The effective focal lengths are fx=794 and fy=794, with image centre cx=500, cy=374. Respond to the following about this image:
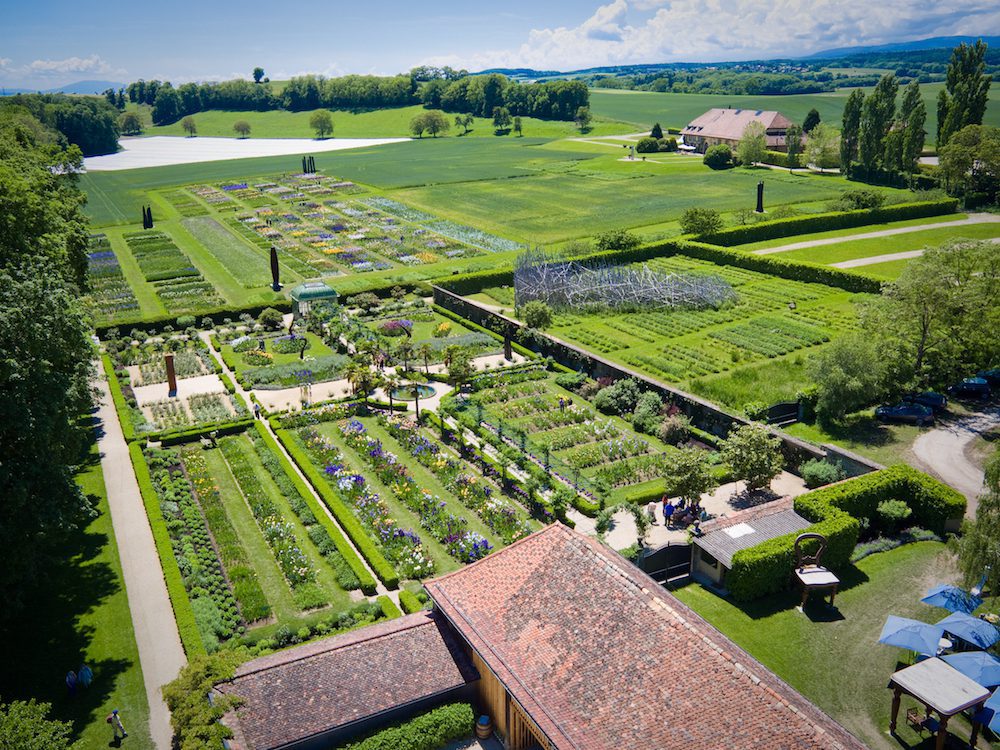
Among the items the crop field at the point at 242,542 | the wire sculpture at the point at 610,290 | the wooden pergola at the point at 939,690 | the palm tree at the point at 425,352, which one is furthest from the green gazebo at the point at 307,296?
the wooden pergola at the point at 939,690

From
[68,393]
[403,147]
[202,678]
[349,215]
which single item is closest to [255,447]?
[68,393]

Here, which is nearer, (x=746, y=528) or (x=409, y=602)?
(x=409, y=602)

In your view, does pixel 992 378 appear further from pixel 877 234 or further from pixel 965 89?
pixel 965 89

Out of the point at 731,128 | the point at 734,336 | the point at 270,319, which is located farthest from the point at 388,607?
the point at 731,128

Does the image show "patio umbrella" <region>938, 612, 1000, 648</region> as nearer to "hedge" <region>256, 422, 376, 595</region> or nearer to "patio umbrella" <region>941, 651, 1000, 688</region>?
"patio umbrella" <region>941, 651, 1000, 688</region>

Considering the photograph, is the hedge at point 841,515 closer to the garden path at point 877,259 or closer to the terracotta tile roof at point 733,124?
the garden path at point 877,259

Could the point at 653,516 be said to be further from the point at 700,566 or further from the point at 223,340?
the point at 223,340

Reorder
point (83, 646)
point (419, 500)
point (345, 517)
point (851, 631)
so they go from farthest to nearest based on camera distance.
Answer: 1. point (419, 500)
2. point (345, 517)
3. point (851, 631)
4. point (83, 646)
